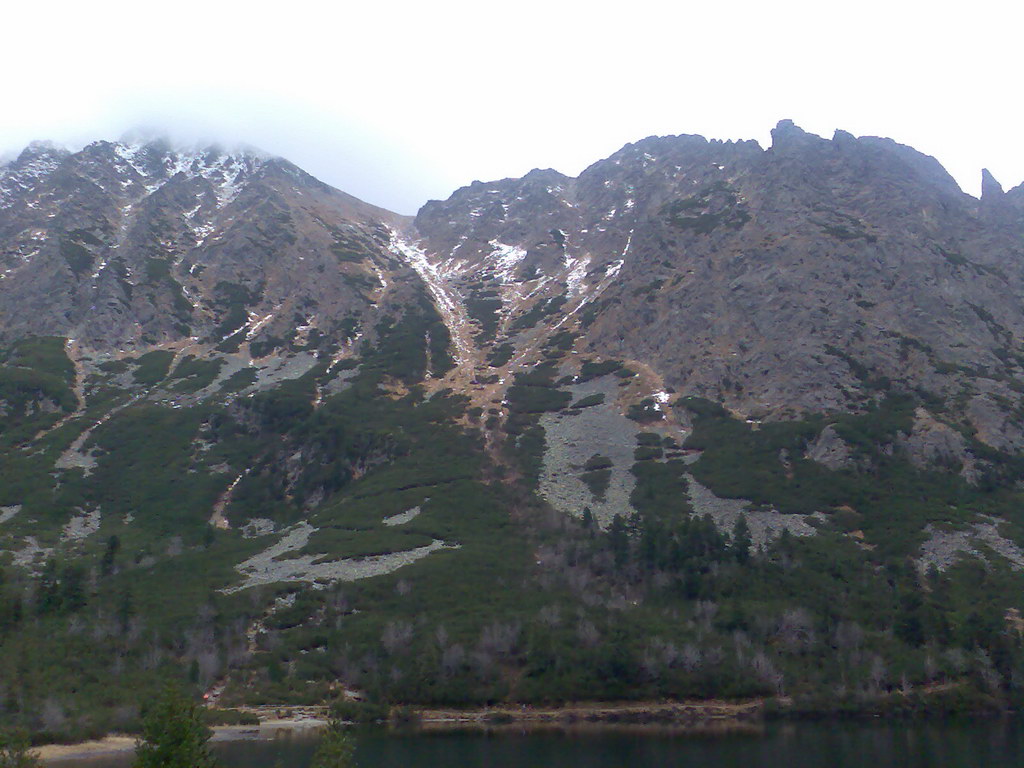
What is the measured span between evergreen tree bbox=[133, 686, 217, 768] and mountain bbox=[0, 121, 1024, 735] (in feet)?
153

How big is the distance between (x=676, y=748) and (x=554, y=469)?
209ft

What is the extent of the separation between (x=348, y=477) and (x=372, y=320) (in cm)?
6603

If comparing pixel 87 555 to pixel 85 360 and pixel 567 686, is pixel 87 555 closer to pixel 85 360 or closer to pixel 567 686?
pixel 567 686

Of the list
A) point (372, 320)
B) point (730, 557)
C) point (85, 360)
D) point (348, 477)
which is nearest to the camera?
point (730, 557)

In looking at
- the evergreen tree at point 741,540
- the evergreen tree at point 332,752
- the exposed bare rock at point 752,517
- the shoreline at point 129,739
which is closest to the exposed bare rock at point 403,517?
the shoreline at point 129,739

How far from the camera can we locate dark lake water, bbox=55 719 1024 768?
171 ft

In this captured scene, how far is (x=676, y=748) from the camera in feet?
192

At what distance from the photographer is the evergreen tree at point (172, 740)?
86.1ft

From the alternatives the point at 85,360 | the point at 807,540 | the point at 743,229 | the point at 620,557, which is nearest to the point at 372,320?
the point at 85,360

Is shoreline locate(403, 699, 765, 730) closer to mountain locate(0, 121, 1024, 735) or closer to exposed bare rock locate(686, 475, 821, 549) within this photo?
mountain locate(0, 121, 1024, 735)

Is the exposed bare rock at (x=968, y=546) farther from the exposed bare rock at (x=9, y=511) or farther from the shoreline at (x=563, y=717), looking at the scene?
the exposed bare rock at (x=9, y=511)

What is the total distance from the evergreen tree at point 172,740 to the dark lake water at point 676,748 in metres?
26.5

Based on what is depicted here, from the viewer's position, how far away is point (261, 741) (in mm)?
63219


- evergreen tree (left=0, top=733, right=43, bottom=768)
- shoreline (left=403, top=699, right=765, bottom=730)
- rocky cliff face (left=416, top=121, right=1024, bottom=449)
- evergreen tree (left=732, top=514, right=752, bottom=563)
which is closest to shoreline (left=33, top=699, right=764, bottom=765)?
shoreline (left=403, top=699, right=765, bottom=730)
